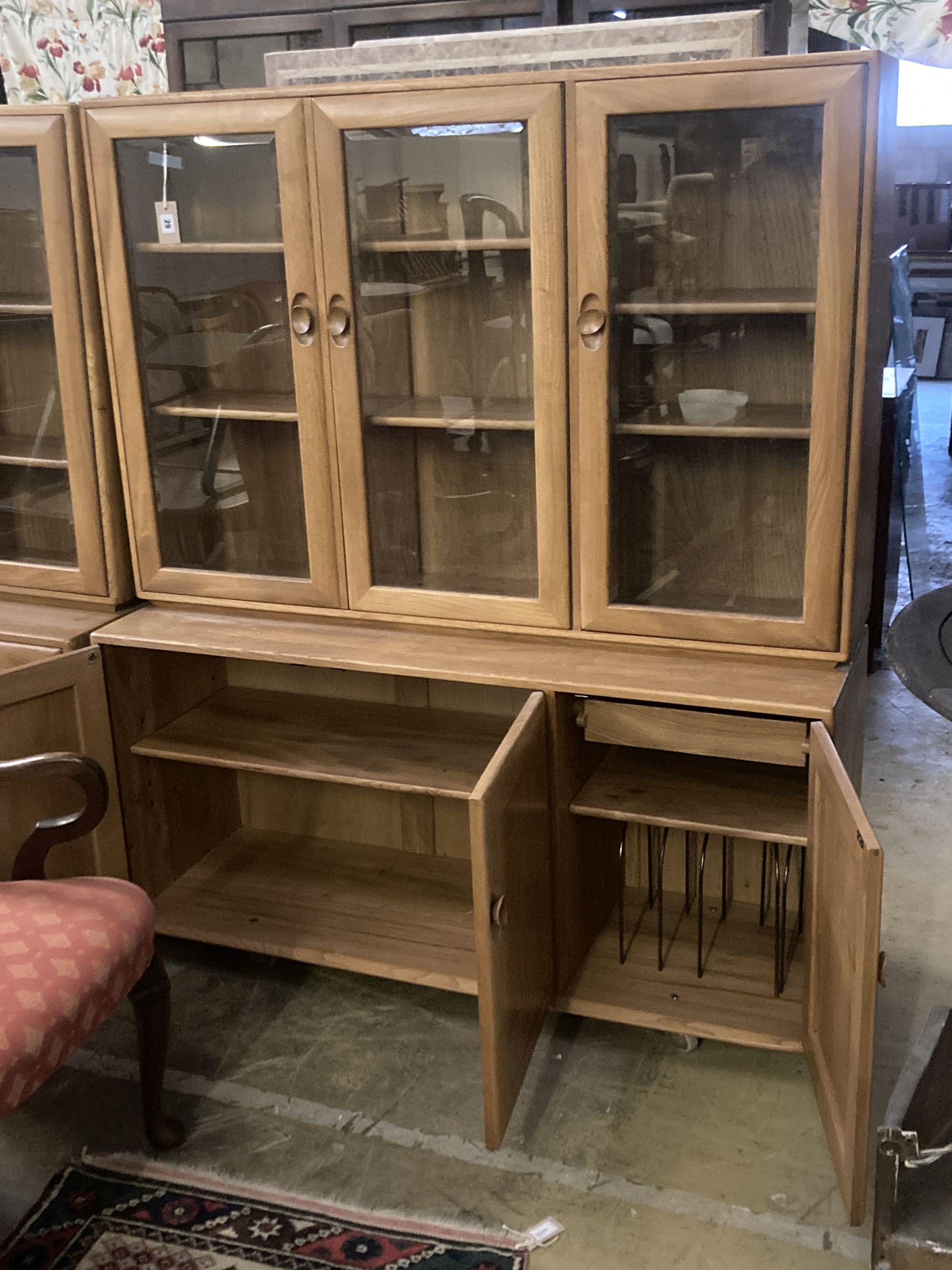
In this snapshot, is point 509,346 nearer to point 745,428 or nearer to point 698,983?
point 745,428

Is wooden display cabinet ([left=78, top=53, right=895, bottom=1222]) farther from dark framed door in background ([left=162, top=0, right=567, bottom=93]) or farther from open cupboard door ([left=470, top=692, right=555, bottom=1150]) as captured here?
dark framed door in background ([left=162, top=0, right=567, bottom=93])

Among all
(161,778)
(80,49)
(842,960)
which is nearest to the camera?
(842,960)

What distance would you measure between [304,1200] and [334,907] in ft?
1.98

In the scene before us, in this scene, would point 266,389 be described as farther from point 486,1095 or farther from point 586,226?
point 486,1095

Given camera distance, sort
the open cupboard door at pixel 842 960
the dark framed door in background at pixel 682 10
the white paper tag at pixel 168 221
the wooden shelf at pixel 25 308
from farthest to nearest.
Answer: the dark framed door in background at pixel 682 10
the wooden shelf at pixel 25 308
the white paper tag at pixel 168 221
the open cupboard door at pixel 842 960

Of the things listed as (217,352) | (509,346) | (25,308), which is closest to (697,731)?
(509,346)

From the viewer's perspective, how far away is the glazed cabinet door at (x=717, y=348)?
66.7 inches

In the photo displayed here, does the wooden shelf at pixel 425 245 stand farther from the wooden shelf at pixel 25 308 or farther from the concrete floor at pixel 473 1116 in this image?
the concrete floor at pixel 473 1116

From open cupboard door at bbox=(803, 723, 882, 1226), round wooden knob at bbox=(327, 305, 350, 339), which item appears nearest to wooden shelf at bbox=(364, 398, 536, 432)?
round wooden knob at bbox=(327, 305, 350, 339)

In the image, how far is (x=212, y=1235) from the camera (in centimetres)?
174

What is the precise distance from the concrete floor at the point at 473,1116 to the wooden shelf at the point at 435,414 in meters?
1.05

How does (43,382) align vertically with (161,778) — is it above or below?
above

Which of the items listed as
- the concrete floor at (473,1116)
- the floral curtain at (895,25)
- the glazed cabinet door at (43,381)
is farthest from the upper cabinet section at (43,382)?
the floral curtain at (895,25)

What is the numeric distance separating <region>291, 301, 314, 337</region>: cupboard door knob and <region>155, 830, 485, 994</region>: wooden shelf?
1.05 meters
